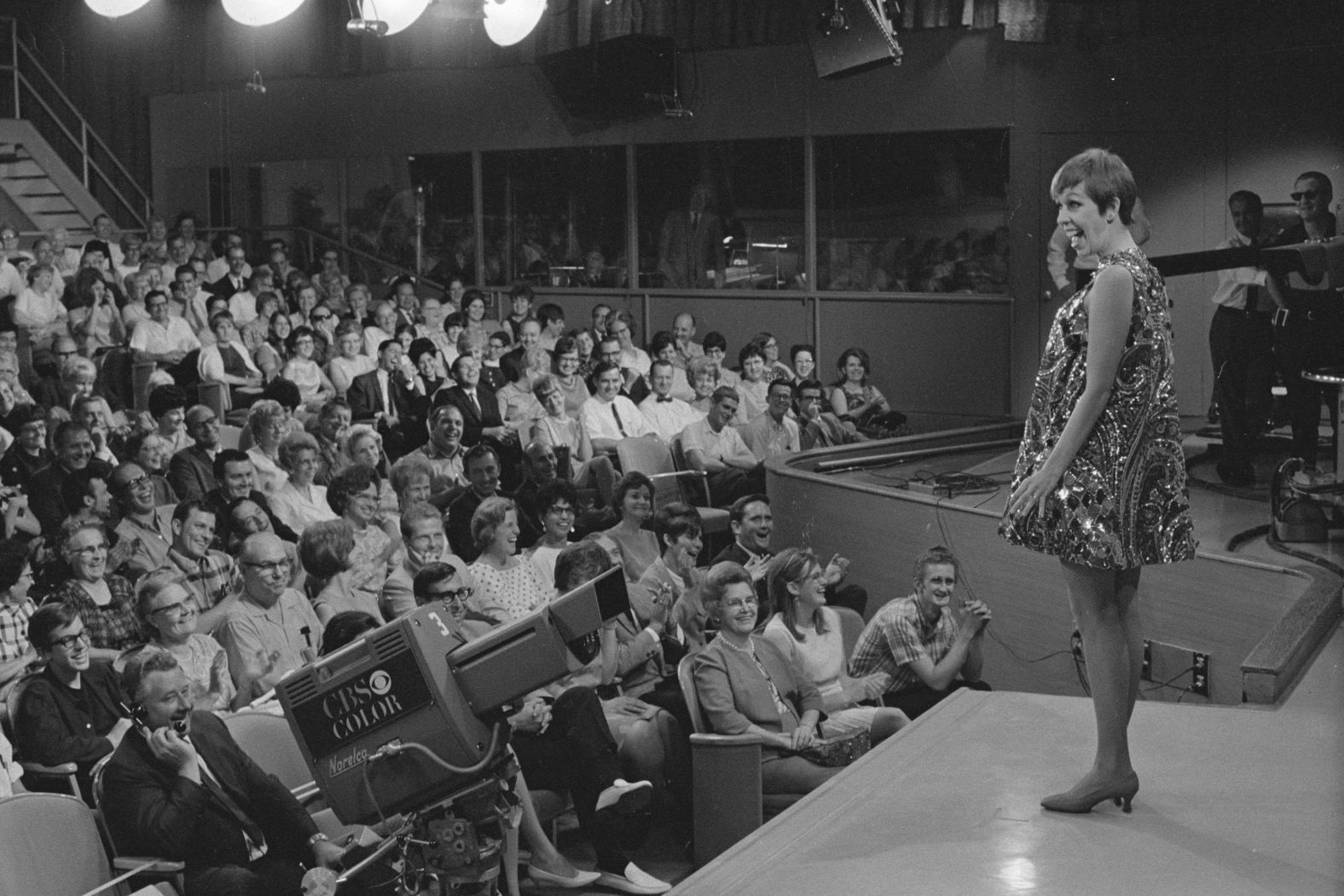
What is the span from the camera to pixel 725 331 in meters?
10.9

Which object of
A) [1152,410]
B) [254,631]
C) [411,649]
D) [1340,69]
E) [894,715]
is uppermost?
[1340,69]

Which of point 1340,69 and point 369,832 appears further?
point 1340,69

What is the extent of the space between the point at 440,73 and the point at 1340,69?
6.34 meters

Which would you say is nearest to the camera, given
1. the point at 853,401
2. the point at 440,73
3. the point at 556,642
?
the point at 556,642

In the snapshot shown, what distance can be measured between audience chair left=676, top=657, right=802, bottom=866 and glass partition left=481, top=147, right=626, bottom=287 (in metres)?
7.76

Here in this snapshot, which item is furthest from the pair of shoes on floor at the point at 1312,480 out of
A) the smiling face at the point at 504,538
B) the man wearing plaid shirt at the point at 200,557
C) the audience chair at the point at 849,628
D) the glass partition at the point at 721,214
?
the glass partition at the point at 721,214

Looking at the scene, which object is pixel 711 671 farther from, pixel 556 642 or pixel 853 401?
pixel 853 401

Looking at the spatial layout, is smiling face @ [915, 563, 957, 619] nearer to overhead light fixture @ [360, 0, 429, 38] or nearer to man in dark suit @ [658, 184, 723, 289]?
overhead light fixture @ [360, 0, 429, 38]

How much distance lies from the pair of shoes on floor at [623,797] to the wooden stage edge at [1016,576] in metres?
1.57

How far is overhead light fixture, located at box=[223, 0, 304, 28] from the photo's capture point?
5684mm

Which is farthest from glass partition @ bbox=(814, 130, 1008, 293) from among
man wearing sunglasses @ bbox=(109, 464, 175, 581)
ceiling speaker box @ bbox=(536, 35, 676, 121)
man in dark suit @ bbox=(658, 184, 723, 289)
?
man wearing sunglasses @ bbox=(109, 464, 175, 581)

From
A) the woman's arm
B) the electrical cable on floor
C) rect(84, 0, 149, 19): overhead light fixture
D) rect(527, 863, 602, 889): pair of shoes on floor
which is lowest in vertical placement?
rect(527, 863, 602, 889): pair of shoes on floor

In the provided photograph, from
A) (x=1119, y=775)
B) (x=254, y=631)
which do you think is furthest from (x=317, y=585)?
(x=1119, y=775)

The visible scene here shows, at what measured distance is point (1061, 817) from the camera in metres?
2.45
